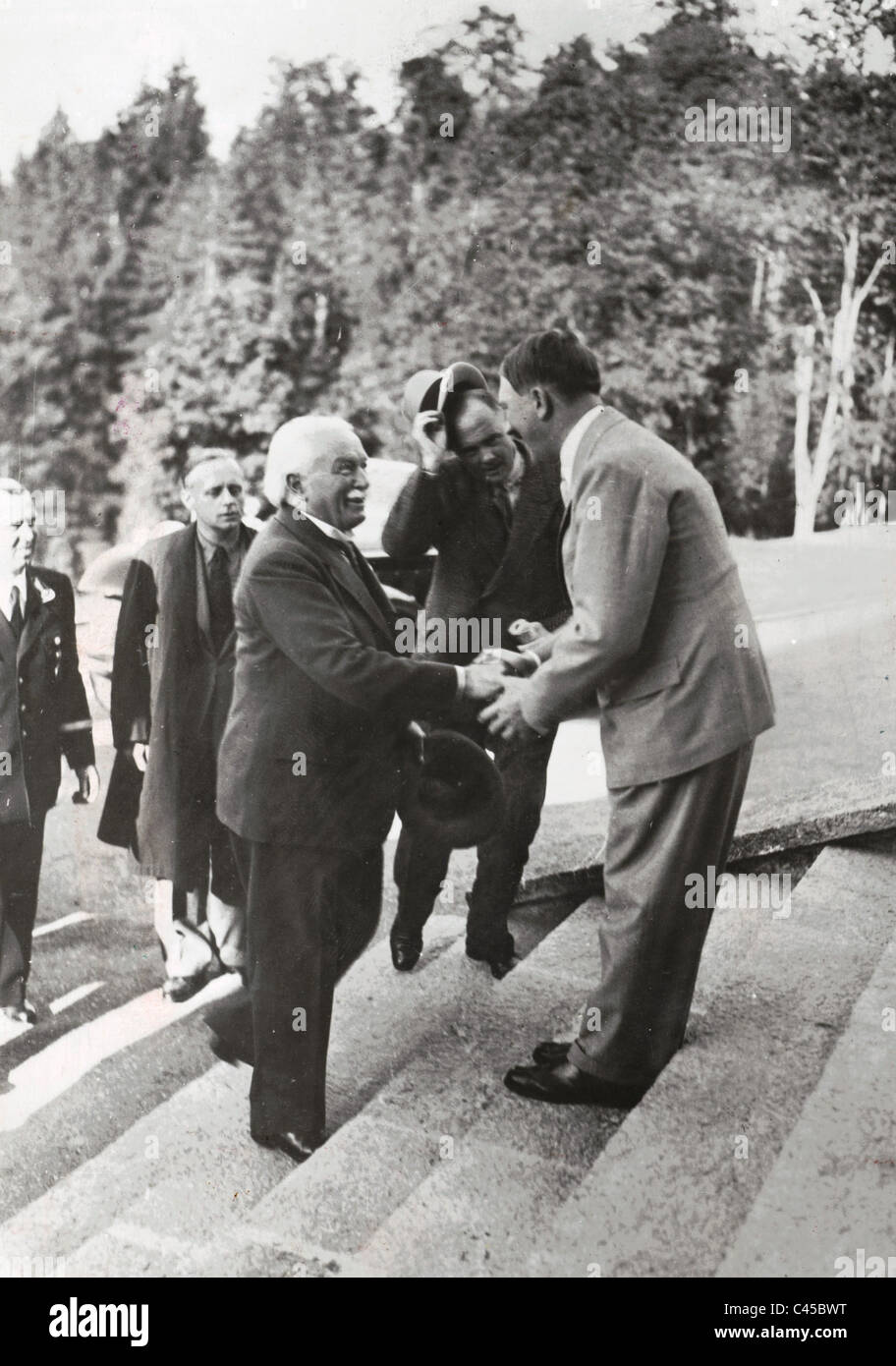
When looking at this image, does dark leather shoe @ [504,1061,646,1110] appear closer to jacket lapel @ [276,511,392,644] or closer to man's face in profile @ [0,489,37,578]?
jacket lapel @ [276,511,392,644]

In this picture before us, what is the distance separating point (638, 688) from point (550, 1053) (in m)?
0.89

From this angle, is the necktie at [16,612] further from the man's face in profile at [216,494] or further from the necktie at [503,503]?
the necktie at [503,503]

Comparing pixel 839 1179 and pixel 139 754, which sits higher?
pixel 139 754

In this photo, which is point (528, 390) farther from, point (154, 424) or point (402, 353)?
point (154, 424)

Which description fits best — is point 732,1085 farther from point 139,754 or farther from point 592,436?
point 139,754

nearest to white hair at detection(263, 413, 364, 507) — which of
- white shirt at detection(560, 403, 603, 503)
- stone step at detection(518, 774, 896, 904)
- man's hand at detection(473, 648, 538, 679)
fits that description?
white shirt at detection(560, 403, 603, 503)

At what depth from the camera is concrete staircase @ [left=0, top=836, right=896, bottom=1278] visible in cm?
262

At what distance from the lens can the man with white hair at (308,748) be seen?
2.82 m

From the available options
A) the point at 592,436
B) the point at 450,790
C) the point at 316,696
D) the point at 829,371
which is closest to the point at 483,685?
the point at 450,790

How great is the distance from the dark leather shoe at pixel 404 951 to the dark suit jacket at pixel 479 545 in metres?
0.69

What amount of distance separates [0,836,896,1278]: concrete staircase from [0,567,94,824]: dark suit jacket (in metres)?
0.85

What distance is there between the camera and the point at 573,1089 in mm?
2895
